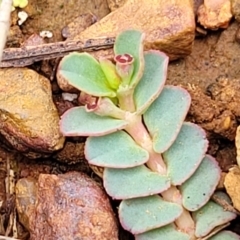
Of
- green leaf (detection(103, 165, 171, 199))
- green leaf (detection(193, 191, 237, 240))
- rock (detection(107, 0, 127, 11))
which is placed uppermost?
rock (detection(107, 0, 127, 11))

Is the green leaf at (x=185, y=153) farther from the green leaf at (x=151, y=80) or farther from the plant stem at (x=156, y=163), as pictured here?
the green leaf at (x=151, y=80)

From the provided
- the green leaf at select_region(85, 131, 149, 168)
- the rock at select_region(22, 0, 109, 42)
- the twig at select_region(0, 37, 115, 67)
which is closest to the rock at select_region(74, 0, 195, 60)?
the twig at select_region(0, 37, 115, 67)

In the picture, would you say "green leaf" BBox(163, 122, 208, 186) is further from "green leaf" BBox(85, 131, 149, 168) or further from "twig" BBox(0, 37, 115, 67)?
"twig" BBox(0, 37, 115, 67)

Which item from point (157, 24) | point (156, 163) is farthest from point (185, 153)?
point (157, 24)

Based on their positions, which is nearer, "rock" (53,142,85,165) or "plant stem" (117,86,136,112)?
"plant stem" (117,86,136,112)

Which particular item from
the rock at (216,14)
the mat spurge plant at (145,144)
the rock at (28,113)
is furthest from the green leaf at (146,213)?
the rock at (216,14)
